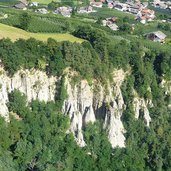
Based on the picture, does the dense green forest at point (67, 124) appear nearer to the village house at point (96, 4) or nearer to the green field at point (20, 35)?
the green field at point (20, 35)

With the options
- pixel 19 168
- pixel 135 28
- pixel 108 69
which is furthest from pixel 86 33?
pixel 135 28

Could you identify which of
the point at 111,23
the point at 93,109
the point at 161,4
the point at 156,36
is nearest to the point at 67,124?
the point at 93,109

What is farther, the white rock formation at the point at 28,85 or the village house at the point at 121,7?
the village house at the point at 121,7

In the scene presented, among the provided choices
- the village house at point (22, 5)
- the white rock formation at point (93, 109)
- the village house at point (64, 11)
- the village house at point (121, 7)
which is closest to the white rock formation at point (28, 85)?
the white rock formation at point (93, 109)

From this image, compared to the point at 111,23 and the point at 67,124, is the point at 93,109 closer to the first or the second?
the point at 67,124

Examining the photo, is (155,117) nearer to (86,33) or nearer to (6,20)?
(86,33)
